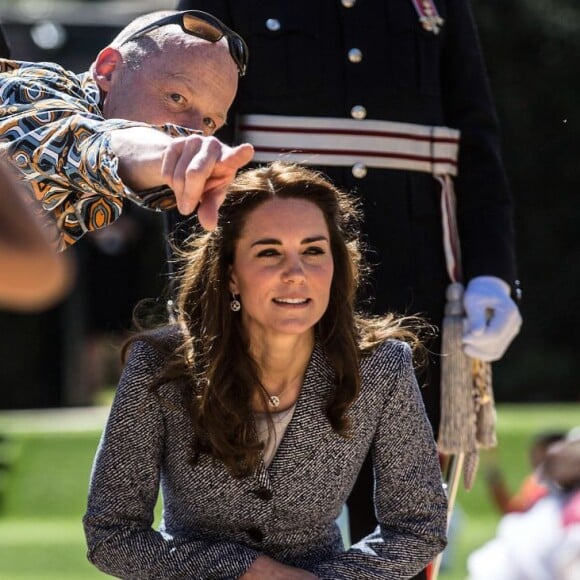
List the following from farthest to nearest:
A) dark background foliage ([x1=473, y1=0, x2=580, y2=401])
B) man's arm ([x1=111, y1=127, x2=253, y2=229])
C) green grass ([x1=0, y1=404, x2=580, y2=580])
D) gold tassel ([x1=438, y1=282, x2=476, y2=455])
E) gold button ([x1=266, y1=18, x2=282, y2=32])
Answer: dark background foliage ([x1=473, y1=0, x2=580, y2=401]) < green grass ([x1=0, y1=404, x2=580, y2=580]) < gold tassel ([x1=438, y1=282, x2=476, y2=455]) < gold button ([x1=266, y1=18, x2=282, y2=32]) < man's arm ([x1=111, y1=127, x2=253, y2=229])

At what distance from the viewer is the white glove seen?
10.5ft

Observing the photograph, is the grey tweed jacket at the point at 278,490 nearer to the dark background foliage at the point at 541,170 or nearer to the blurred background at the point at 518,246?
the blurred background at the point at 518,246

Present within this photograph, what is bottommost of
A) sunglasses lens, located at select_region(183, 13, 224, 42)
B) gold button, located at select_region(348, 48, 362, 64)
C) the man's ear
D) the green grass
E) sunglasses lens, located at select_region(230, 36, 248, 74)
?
the green grass

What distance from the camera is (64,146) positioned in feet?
6.81

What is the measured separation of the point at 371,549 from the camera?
2973mm

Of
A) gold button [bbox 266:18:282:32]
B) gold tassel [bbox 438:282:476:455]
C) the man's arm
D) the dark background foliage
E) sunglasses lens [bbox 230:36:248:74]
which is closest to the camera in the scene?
the man's arm

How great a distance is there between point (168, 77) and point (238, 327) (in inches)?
30.6

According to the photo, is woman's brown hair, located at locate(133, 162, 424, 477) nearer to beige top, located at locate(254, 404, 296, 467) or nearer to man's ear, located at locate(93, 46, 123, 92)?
beige top, located at locate(254, 404, 296, 467)

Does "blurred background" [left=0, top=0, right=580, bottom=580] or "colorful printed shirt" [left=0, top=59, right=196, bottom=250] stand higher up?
"blurred background" [left=0, top=0, right=580, bottom=580]

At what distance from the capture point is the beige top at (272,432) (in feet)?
9.71

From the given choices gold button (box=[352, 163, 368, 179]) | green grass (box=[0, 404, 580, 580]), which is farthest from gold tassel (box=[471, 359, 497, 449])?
green grass (box=[0, 404, 580, 580])

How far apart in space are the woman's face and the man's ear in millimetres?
638

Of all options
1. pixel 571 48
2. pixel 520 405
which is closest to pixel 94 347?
pixel 520 405

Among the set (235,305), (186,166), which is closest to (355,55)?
(235,305)
